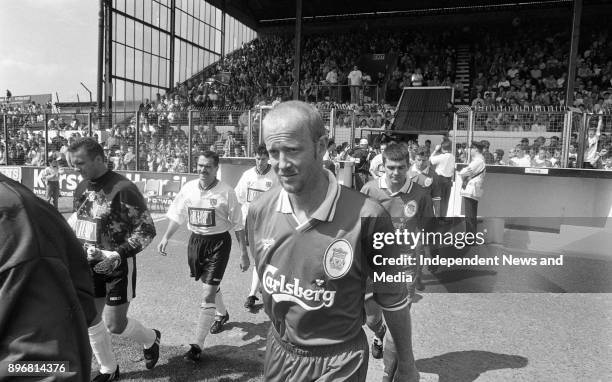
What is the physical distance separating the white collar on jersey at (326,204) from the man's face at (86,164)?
2.40 m

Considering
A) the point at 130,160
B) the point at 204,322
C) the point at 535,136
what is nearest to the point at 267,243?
the point at 204,322

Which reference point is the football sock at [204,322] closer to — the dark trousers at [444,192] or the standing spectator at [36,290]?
the standing spectator at [36,290]

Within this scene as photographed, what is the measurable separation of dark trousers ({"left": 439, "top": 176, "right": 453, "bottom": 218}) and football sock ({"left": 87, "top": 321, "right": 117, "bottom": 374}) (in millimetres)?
7897

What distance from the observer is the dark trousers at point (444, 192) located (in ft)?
34.1

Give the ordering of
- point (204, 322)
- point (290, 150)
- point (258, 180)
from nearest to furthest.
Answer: point (290, 150)
point (204, 322)
point (258, 180)

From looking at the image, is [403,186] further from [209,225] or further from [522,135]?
[522,135]

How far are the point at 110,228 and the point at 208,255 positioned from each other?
1.22 m

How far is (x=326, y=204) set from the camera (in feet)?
6.33

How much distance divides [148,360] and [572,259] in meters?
6.47

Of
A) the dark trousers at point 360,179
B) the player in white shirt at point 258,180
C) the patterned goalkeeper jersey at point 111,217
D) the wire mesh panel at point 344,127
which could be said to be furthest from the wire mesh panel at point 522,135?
the patterned goalkeeper jersey at point 111,217

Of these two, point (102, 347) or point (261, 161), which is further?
point (261, 161)

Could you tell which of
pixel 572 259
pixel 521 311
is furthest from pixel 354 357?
pixel 572 259

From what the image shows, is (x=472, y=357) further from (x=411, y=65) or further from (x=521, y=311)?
(x=411, y=65)

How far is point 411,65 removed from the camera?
25953mm
